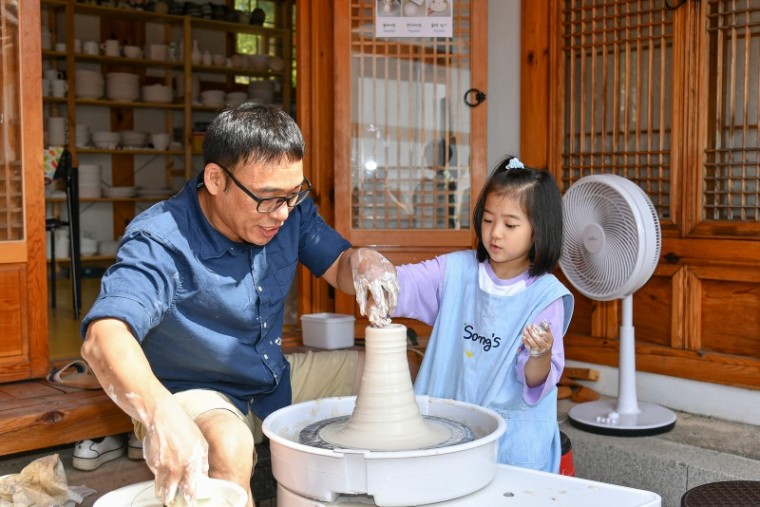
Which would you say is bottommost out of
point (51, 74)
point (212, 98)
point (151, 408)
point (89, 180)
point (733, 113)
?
point (151, 408)

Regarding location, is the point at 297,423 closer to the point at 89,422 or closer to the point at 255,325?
the point at 255,325

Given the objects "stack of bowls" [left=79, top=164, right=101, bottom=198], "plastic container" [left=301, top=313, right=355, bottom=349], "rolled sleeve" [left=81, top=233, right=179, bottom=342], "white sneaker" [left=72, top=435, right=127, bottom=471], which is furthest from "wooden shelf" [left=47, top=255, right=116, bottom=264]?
"rolled sleeve" [left=81, top=233, right=179, bottom=342]

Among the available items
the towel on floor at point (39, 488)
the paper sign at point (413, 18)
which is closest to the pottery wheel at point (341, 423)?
the towel on floor at point (39, 488)

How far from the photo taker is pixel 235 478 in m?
2.20

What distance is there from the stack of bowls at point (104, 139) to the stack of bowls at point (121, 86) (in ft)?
1.24

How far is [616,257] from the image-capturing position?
11.8ft

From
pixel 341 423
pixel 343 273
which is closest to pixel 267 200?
pixel 343 273

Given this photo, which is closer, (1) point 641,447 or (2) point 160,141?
(1) point 641,447

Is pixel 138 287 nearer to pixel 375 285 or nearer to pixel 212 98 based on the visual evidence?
Answer: pixel 375 285

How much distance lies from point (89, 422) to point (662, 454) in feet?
7.49

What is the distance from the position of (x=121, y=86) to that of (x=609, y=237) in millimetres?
6691

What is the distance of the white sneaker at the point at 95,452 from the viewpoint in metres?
3.42

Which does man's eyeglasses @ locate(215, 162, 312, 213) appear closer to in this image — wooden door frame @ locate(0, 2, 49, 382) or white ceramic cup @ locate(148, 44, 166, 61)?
wooden door frame @ locate(0, 2, 49, 382)

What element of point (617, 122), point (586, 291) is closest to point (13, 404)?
point (586, 291)
